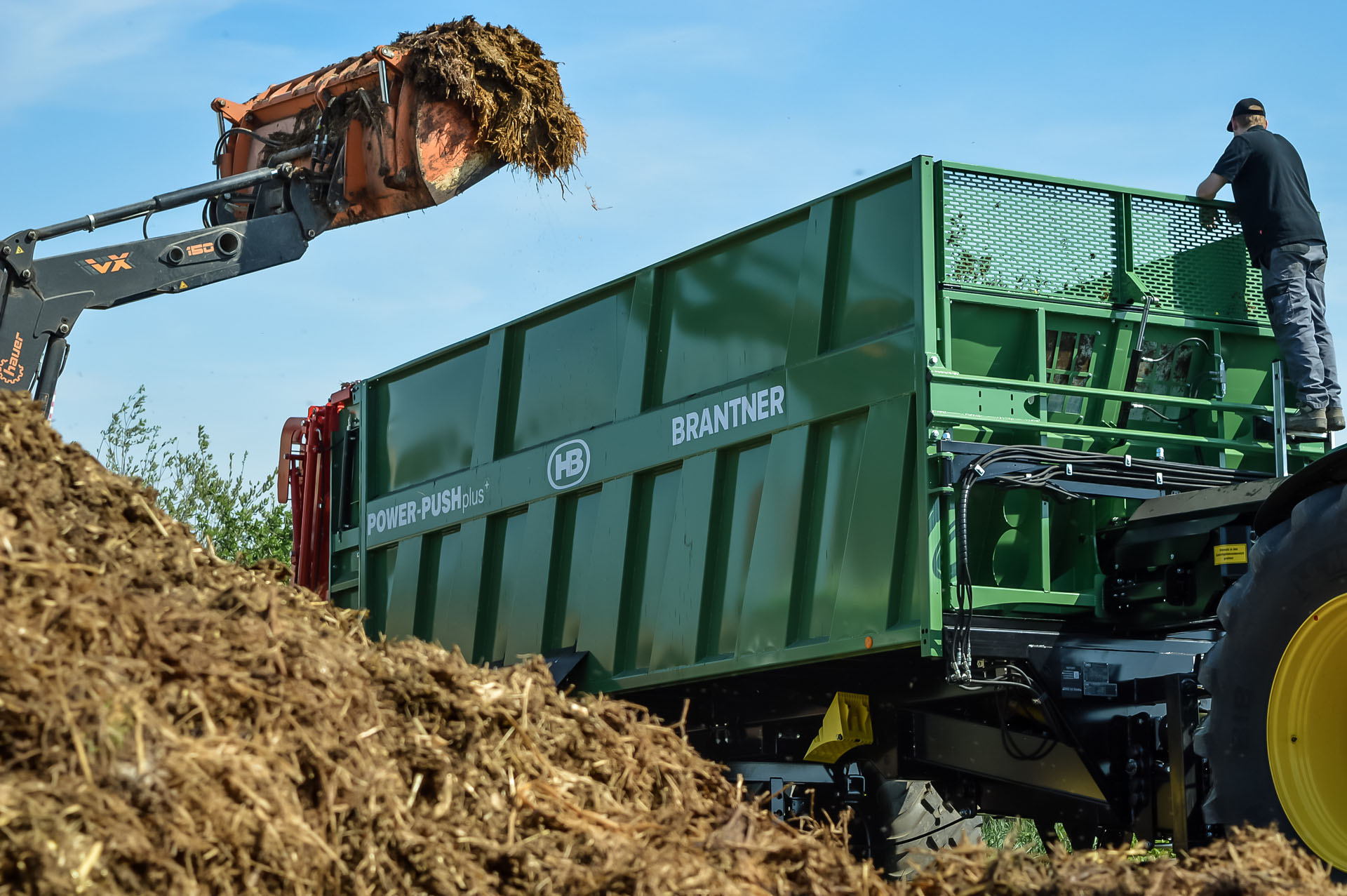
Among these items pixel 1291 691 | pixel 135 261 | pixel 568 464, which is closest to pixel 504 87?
pixel 135 261

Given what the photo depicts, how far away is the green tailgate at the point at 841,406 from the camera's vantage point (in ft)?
19.7

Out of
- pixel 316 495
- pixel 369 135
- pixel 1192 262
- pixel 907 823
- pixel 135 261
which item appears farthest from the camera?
pixel 316 495

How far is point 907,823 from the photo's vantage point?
7.71 meters

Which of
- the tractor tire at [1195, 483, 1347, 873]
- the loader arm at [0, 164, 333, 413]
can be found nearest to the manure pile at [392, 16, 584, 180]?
the loader arm at [0, 164, 333, 413]

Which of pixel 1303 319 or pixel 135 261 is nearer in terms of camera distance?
pixel 1303 319

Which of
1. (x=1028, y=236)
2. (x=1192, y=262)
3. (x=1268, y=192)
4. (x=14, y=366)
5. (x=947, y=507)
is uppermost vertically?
(x=1268, y=192)

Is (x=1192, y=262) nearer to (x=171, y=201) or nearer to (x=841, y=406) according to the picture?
(x=841, y=406)

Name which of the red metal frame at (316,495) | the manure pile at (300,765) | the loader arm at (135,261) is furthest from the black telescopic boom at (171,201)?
the manure pile at (300,765)

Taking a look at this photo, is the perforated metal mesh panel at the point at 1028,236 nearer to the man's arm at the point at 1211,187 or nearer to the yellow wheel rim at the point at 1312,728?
the man's arm at the point at 1211,187

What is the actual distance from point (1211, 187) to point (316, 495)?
19.7ft

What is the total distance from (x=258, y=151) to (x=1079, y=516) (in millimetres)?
6043

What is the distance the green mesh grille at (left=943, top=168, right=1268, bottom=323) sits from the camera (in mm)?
6176

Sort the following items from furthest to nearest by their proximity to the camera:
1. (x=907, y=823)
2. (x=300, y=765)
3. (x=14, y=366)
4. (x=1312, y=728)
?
(x=14, y=366), (x=907, y=823), (x=1312, y=728), (x=300, y=765)

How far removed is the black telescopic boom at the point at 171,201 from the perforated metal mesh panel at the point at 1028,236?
195 inches
